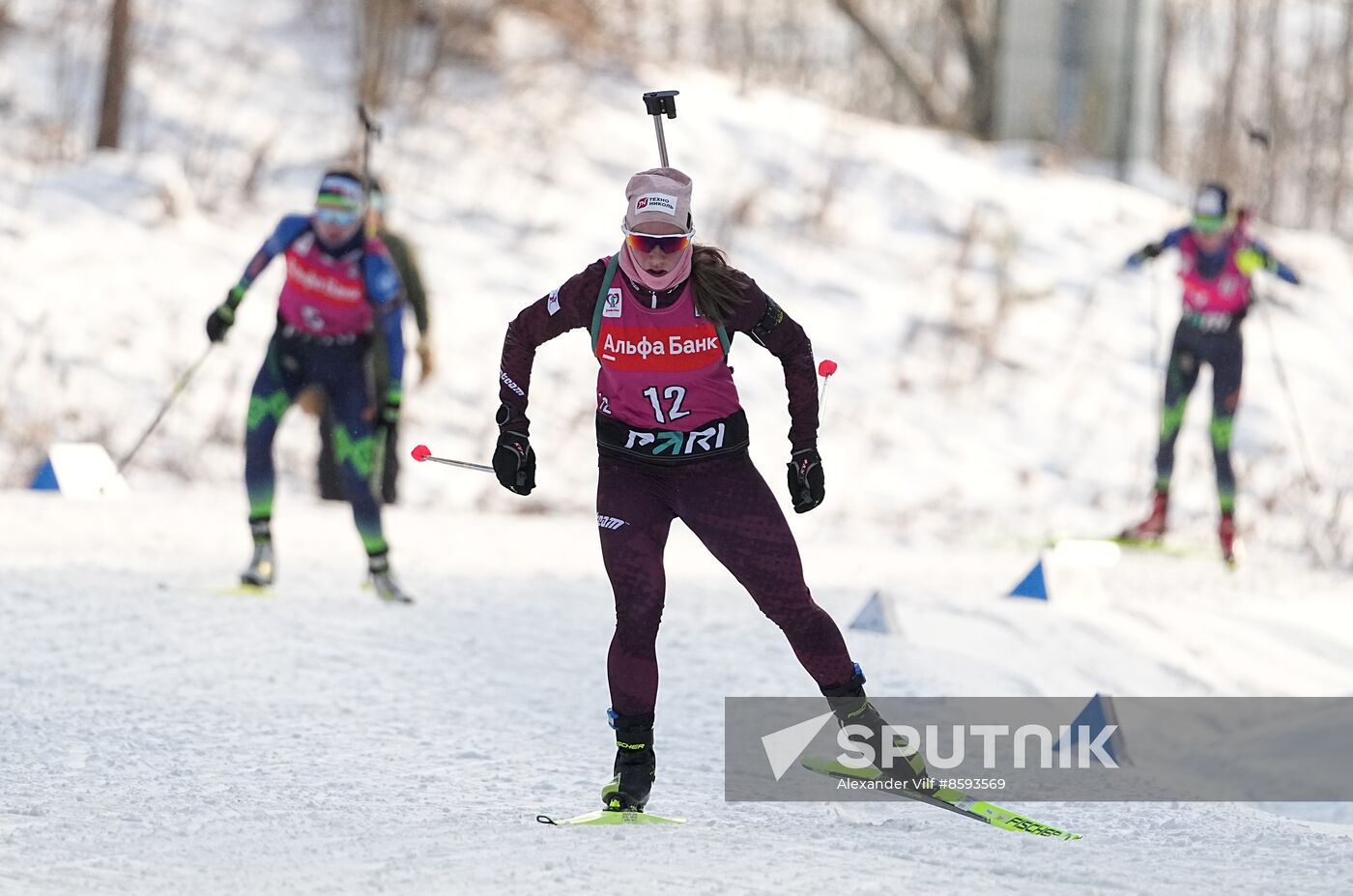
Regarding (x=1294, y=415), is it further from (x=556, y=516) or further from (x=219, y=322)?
(x=219, y=322)

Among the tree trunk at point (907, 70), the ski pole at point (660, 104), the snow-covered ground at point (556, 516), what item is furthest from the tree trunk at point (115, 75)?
the ski pole at point (660, 104)

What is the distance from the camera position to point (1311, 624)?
935 centimetres

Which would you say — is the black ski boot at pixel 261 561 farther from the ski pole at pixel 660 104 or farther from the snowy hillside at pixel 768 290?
the snowy hillside at pixel 768 290

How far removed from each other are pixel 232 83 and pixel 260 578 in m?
11.1

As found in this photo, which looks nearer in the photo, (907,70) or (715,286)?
(715,286)

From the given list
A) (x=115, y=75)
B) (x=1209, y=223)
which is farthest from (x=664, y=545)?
(x=115, y=75)

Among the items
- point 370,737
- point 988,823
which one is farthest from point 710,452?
point 370,737

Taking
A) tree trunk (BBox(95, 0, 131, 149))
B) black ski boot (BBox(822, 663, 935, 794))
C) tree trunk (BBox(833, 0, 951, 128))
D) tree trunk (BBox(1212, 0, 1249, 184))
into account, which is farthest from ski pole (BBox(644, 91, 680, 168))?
tree trunk (BBox(1212, 0, 1249, 184))

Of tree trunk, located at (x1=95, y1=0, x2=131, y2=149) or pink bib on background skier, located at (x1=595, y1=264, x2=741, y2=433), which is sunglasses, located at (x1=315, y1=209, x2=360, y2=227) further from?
tree trunk, located at (x1=95, y1=0, x2=131, y2=149)

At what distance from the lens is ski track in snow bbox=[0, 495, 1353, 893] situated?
415 centimetres

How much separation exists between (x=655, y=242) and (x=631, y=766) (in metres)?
1.45

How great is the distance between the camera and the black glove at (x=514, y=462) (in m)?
4.72

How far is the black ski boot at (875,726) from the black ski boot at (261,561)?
154 inches

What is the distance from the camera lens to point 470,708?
20.6 ft
